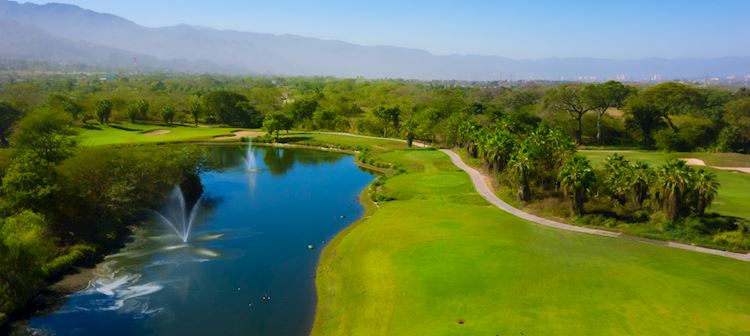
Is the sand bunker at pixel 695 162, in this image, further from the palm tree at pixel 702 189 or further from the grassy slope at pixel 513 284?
the grassy slope at pixel 513 284

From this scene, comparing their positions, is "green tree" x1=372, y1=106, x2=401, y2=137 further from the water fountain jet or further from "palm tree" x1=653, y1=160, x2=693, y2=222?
"palm tree" x1=653, y1=160, x2=693, y2=222

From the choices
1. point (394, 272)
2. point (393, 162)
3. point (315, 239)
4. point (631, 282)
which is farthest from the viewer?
point (393, 162)

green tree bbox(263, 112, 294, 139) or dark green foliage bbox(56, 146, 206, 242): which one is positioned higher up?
green tree bbox(263, 112, 294, 139)

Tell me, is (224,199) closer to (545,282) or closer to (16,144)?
(16,144)

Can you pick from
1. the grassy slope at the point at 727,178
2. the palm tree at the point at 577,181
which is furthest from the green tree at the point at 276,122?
the palm tree at the point at 577,181

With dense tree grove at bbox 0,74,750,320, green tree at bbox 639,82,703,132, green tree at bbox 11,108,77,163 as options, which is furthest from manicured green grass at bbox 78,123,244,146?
green tree at bbox 639,82,703,132

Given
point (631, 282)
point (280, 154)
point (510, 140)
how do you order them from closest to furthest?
point (631, 282)
point (510, 140)
point (280, 154)

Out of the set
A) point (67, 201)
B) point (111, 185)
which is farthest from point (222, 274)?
point (111, 185)

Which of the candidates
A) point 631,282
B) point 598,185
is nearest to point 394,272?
point 631,282
